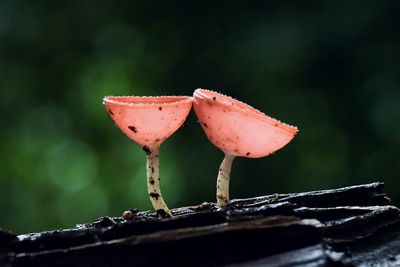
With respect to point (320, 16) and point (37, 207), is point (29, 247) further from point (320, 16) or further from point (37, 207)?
point (37, 207)

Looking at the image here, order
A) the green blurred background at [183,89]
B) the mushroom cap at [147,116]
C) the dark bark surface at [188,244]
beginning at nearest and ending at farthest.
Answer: the dark bark surface at [188,244] → the mushroom cap at [147,116] → the green blurred background at [183,89]

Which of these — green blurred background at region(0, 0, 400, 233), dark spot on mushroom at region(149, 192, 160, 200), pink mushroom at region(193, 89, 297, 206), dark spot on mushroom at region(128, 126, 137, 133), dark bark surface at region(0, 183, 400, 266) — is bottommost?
dark bark surface at region(0, 183, 400, 266)

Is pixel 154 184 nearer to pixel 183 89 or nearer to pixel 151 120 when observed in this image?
pixel 151 120

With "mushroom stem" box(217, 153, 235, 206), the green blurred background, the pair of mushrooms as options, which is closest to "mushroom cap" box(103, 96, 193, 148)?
the pair of mushrooms

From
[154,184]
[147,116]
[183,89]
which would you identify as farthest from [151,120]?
[183,89]

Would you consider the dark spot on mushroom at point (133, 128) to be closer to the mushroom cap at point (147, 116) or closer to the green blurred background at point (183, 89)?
the mushroom cap at point (147, 116)

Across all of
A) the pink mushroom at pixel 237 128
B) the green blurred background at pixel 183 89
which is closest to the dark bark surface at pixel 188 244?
the pink mushroom at pixel 237 128

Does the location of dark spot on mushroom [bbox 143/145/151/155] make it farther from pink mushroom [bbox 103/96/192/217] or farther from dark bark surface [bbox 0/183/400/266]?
dark bark surface [bbox 0/183/400/266]
